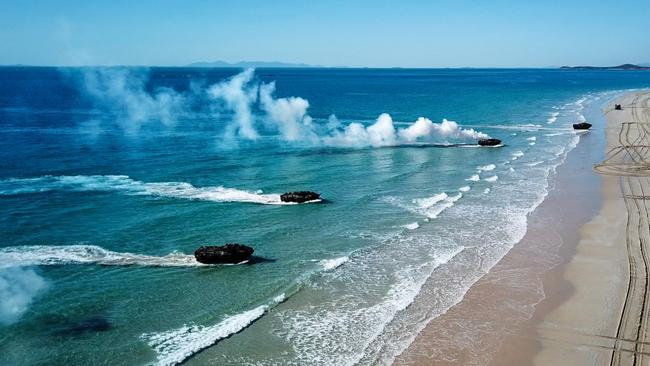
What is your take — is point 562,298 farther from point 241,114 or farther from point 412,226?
point 241,114

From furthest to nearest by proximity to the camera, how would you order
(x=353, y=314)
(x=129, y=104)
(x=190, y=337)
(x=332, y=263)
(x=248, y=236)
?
(x=129, y=104) < (x=248, y=236) < (x=332, y=263) < (x=353, y=314) < (x=190, y=337)

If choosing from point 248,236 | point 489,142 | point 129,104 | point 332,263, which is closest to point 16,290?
point 248,236

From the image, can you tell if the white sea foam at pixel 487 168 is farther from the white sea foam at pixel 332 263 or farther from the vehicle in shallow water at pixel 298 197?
the white sea foam at pixel 332 263

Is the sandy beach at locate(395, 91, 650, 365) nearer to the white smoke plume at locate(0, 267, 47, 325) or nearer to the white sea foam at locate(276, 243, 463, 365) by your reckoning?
the white sea foam at locate(276, 243, 463, 365)

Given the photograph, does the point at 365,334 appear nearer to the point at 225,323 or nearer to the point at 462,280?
the point at 225,323

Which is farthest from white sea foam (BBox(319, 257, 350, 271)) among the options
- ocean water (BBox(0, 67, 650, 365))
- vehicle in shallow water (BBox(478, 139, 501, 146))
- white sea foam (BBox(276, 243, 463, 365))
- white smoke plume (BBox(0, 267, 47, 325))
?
vehicle in shallow water (BBox(478, 139, 501, 146))

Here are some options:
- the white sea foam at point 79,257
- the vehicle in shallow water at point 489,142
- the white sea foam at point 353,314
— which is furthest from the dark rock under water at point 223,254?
the vehicle in shallow water at point 489,142
